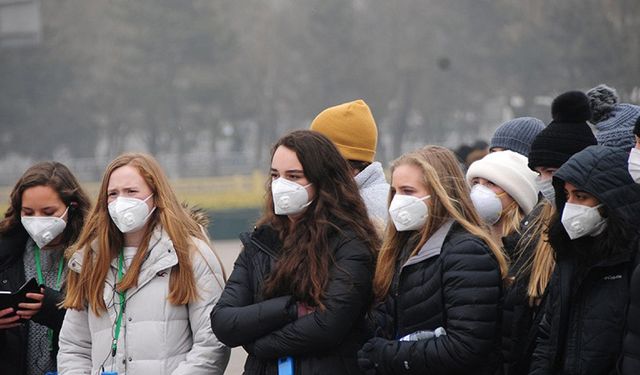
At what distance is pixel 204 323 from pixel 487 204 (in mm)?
1432

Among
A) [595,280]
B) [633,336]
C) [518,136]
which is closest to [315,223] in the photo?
[595,280]

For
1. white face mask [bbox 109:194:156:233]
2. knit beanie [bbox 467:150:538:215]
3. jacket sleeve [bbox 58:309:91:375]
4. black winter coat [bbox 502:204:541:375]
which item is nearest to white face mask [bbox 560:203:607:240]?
black winter coat [bbox 502:204:541:375]

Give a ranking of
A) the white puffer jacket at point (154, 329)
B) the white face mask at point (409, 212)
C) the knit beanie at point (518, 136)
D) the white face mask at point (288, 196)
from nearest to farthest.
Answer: the white face mask at point (409, 212), the white face mask at point (288, 196), the white puffer jacket at point (154, 329), the knit beanie at point (518, 136)

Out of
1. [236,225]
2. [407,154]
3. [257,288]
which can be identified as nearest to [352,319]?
[257,288]

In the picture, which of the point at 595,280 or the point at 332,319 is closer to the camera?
the point at 595,280

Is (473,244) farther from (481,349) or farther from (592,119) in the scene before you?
(592,119)

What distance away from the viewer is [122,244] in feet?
15.6

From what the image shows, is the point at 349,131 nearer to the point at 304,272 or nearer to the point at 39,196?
the point at 304,272

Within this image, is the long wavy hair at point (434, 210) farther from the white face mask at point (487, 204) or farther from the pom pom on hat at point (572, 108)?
the white face mask at point (487, 204)

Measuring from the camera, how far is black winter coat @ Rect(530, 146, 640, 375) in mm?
3707

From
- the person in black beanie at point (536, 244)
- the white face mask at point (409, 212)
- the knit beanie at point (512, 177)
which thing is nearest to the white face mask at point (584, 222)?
the person in black beanie at point (536, 244)

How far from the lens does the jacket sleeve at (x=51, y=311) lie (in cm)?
488

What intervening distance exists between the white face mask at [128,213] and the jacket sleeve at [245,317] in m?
0.56

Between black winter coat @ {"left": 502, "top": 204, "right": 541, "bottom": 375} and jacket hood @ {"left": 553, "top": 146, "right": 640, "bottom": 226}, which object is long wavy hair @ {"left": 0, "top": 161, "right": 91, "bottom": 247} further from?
jacket hood @ {"left": 553, "top": 146, "right": 640, "bottom": 226}
